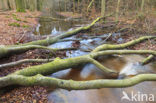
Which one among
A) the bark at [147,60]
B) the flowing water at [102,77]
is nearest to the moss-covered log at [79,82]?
the flowing water at [102,77]

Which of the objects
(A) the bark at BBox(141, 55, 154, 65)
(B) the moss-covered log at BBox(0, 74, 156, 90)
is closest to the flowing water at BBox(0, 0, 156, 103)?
(A) the bark at BBox(141, 55, 154, 65)

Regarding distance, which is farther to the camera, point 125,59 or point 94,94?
point 125,59

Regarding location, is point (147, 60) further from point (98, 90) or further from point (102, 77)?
point (98, 90)

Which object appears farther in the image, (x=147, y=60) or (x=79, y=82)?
(x=147, y=60)

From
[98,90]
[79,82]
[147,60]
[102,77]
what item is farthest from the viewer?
[147,60]

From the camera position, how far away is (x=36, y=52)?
26.6 ft

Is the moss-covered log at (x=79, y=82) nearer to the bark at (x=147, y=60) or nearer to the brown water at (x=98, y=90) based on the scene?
the brown water at (x=98, y=90)

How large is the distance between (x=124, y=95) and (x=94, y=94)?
1.25 m

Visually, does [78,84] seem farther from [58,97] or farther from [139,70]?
[139,70]

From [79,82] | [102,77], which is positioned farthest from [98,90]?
[79,82]

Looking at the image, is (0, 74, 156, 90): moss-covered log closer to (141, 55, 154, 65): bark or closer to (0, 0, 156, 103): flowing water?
(0, 0, 156, 103): flowing water

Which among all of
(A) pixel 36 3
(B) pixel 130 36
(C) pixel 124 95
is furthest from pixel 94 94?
(A) pixel 36 3

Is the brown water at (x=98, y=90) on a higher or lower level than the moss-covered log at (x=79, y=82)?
lower

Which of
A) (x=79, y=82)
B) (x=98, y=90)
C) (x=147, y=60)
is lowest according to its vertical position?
(x=98, y=90)
